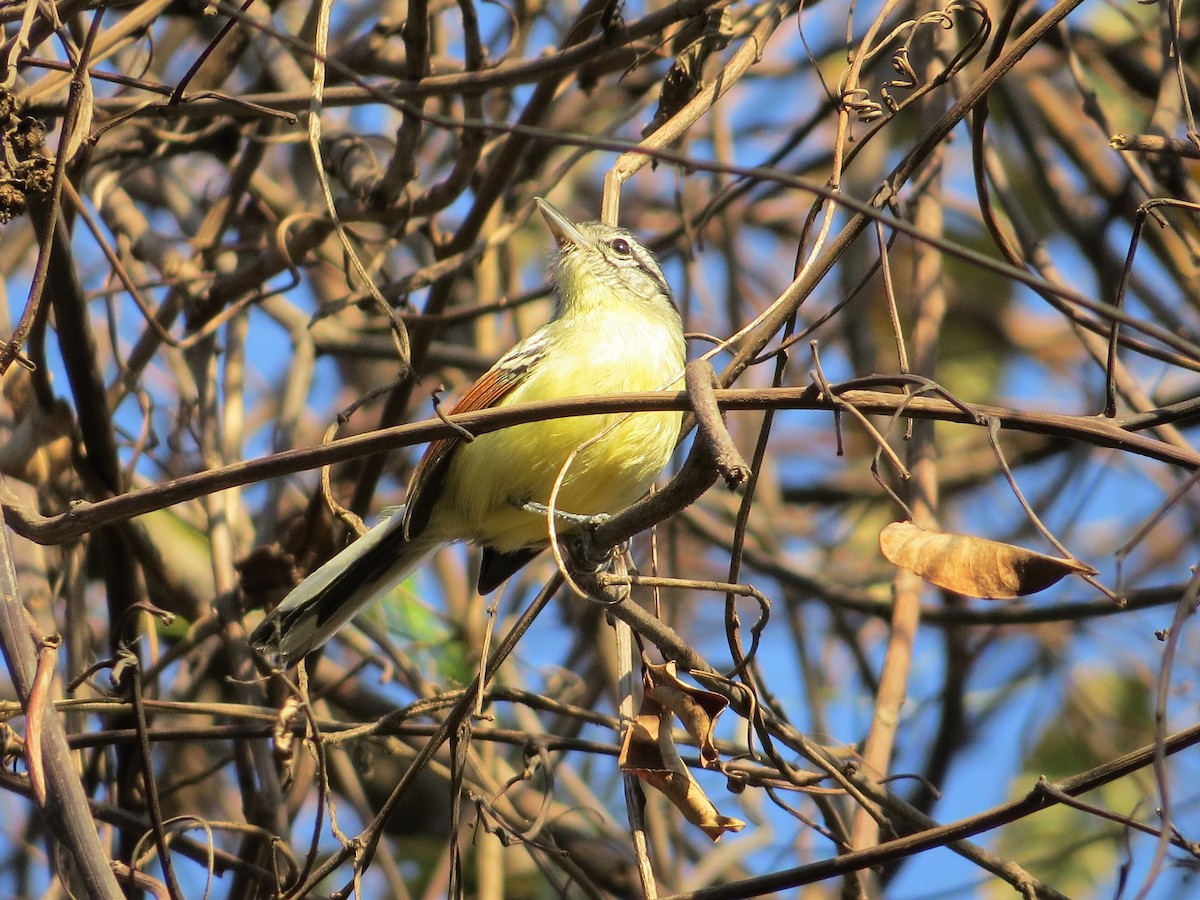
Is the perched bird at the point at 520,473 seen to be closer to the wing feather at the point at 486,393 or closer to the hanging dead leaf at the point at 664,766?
the wing feather at the point at 486,393

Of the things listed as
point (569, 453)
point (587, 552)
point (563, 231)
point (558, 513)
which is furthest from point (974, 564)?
point (563, 231)

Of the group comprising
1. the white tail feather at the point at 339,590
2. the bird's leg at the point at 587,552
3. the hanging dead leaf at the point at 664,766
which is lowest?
the hanging dead leaf at the point at 664,766

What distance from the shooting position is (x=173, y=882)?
2.54 metres

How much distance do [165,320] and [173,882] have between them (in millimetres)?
2191

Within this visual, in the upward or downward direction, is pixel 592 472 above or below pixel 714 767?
above

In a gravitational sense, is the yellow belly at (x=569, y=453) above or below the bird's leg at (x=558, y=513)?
above

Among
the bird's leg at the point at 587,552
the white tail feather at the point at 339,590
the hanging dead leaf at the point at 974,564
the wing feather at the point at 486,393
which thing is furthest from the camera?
the wing feather at the point at 486,393

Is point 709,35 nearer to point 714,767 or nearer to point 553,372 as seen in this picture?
point 553,372

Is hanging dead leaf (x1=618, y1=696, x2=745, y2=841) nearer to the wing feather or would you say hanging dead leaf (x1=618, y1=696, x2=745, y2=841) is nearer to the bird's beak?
the wing feather

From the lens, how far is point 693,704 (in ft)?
7.82

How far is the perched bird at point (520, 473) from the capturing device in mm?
3576

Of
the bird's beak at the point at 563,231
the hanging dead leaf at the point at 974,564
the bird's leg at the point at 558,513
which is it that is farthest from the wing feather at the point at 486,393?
the hanging dead leaf at the point at 974,564

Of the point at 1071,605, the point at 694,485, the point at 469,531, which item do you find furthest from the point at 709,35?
the point at 1071,605

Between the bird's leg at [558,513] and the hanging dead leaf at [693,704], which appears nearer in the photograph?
the hanging dead leaf at [693,704]
